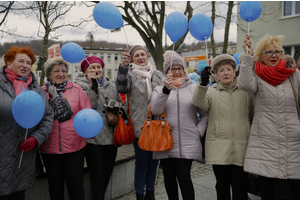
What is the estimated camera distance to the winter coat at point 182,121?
8.96ft

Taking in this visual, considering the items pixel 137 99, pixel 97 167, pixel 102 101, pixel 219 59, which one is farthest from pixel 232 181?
pixel 102 101

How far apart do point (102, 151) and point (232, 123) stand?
1.51 meters

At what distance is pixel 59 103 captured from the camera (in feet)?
9.22

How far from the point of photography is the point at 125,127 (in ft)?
9.96

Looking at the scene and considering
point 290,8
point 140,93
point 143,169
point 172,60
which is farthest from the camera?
point 290,8

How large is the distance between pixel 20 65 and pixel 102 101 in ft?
Answer: 3.20

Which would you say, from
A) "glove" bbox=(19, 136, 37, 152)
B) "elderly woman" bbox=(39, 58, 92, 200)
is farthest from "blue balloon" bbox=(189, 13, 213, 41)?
"glove" bbox=(19, 136, 37, 152)

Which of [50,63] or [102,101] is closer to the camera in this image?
[50,63]

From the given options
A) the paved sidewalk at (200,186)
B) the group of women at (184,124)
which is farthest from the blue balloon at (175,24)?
the paved sidewalk at (200,186)

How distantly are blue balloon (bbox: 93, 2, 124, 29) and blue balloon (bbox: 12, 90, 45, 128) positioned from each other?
44.6 inches

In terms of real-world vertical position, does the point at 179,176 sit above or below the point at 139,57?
below

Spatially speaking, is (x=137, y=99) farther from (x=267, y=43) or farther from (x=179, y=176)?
(x=267, y=43)

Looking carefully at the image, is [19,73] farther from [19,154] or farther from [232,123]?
[232,123]

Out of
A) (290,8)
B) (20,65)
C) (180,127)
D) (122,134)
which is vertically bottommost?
(122,134)
